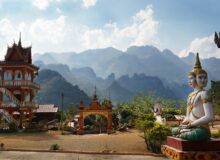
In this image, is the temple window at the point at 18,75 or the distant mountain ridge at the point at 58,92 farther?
the distant mountain ridge at the point at 58,92

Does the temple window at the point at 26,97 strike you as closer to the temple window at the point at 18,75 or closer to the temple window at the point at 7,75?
the temple window at the point at 18,75

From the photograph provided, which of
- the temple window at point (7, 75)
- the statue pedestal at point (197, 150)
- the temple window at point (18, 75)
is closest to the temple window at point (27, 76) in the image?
the temple window at point (18, 75)

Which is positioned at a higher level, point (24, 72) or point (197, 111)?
point (24, 72)

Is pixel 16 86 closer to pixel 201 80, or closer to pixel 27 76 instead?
pixel 27 76

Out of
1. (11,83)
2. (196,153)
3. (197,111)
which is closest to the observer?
(196,153)

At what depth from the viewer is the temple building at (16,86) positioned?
139 feet

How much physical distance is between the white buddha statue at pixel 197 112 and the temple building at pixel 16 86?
119 ft

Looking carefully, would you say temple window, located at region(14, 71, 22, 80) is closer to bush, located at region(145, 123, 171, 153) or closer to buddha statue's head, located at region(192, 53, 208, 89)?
bush, located at region(145, 123, 171, 153)

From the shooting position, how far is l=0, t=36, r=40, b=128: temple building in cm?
4228

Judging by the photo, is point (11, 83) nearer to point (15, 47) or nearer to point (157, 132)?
point (15, 47)

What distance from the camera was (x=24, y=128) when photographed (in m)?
40.2

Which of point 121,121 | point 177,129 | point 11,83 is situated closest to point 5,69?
point 11,83

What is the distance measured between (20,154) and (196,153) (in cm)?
1586

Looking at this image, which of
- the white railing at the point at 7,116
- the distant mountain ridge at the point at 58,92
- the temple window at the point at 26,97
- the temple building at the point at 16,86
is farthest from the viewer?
the distant mountain ridge at the point at 58,92
